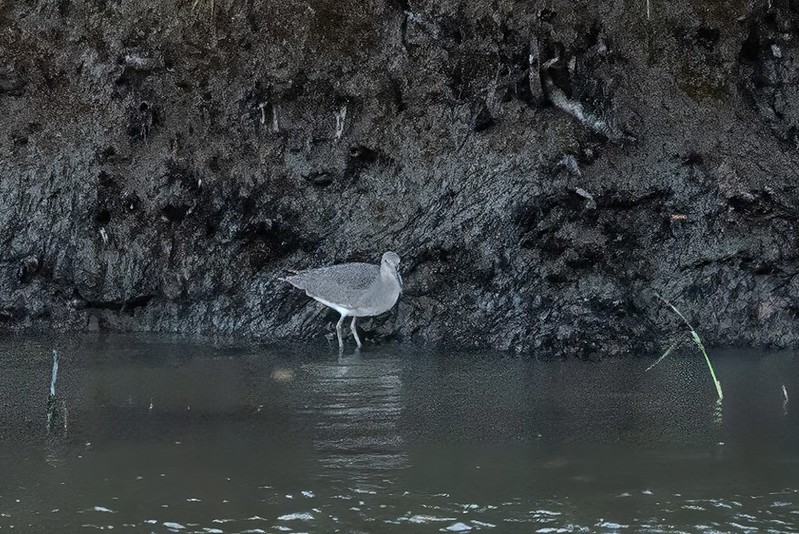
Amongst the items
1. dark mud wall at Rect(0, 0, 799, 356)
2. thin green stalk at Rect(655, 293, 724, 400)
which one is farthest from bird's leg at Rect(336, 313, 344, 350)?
thin green stalk at Rect(655, 293, 724, 400)

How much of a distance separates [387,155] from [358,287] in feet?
4.29

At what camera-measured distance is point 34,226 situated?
31.3 ft

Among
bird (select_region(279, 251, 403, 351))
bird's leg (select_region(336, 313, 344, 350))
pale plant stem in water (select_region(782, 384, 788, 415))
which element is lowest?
pale plant stem in water (select_region(782, 384, 788, 415))

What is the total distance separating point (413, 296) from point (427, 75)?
6.19 feet

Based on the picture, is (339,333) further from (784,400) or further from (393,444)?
(784,400)

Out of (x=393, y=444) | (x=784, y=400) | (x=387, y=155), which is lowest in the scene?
(x=393, y=444)

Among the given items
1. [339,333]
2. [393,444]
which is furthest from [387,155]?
[393,444]

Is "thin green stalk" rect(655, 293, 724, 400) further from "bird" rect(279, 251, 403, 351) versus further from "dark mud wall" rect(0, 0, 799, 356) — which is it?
"bird" rect(279, 251, 403, 351)

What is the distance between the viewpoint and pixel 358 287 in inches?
346

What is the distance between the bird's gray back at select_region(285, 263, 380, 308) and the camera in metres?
8.76

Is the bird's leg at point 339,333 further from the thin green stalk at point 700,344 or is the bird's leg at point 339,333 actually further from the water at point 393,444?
the thin green stalk at point 700,344

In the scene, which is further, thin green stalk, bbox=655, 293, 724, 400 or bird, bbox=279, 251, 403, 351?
bird, bbox=279, 251, 403, 351

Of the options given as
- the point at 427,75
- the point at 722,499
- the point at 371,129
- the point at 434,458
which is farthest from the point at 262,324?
the point at 722,499

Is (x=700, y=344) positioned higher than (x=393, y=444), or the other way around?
(x=700, y=344)
